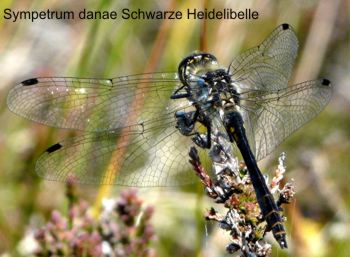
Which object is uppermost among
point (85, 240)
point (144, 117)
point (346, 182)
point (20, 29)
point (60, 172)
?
point (20, 29)

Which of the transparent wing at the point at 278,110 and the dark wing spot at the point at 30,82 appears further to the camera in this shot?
the dark wing spot at the point at 30,82

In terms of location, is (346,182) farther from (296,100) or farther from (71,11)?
(71,11)

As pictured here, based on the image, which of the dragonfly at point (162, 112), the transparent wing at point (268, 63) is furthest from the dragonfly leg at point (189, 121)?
the transparent wing at point (268, 63)

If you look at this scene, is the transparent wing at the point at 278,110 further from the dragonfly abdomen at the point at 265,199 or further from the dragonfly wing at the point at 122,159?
the dragonfly wing at the point at 122,159

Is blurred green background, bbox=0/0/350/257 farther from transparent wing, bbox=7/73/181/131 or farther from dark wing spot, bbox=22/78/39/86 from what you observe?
dark wing spot, bbox=22/78/39/86

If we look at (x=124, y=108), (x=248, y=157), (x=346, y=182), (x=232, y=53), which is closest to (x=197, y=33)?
(x=232, y=53)

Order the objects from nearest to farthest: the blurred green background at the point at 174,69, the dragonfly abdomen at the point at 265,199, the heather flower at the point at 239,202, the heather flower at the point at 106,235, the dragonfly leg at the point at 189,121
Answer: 1. the heather flower at the point at 239,202
2. the dragonfly abdomen at the point at 265,199
3. the dragonfly leg at the point at 189,121
4. the heather flower at the point at 106,235
5. the blurred green background at the point at 174,69

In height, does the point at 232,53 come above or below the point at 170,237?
above
